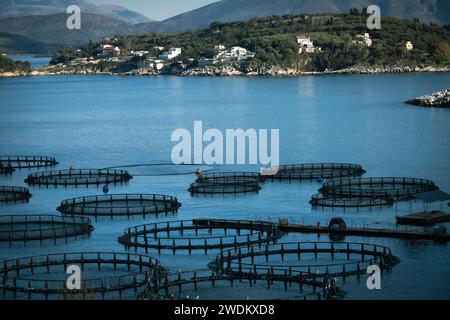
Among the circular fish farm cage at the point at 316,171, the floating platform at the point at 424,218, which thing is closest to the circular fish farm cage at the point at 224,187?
the circular fish farm cage at the point at 316,171

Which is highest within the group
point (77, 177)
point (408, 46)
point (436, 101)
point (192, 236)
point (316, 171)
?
point (408, 46)

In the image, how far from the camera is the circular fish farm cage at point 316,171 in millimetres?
50094

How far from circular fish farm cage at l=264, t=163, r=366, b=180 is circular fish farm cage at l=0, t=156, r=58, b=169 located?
1155 cm

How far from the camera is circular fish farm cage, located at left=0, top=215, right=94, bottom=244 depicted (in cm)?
3759

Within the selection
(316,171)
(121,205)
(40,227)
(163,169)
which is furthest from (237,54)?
(40,227)

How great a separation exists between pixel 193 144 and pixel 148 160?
26.0 ft

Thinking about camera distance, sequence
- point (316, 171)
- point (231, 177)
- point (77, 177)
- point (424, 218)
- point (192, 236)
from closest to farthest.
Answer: point (192, 236) → point (424, 218) → point (231, 177) → point (77, 177) → point (316, 171)

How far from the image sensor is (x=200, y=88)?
467ft

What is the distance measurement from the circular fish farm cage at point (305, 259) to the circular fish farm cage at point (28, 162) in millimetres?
24194

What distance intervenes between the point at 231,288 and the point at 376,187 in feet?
58.8

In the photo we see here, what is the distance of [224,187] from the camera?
156 feet

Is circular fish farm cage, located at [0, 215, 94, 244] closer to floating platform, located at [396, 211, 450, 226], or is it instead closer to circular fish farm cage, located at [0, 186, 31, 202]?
circular fish farm cage, located at [0, 186, 31, 202]

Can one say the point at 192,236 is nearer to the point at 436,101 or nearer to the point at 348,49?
the point at 436,101

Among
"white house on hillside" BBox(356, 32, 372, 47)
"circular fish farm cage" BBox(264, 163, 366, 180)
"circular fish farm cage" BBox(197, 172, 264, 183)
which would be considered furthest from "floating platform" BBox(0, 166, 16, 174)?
"white house on hillside" BBox(356, 32, 372, 47)
